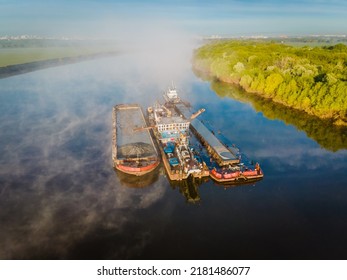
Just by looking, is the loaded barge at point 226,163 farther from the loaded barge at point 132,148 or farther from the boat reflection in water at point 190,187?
Result: the loaded barge at point 132,148

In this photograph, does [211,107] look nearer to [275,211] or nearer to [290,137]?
[290,137]

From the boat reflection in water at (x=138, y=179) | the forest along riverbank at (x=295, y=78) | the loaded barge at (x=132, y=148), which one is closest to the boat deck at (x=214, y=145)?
the loaded barge at (x=132, y=148)

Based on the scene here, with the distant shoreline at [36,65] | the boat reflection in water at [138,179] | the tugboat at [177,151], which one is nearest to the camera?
the boat reflection in water at [138,179]

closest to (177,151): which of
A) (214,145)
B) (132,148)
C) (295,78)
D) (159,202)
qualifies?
(132,148)

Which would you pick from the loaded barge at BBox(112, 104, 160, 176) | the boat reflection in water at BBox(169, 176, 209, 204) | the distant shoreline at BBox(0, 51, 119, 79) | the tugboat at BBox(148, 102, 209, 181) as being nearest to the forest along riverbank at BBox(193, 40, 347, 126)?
the tugboat at BBox(148, 102, 209, 181)

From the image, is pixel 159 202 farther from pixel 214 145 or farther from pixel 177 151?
pixel 214 145

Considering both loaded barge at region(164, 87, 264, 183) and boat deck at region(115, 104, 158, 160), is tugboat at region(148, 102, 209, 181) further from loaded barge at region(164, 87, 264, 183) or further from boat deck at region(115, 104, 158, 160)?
loaded barge at region(164, 87, 264, 183)
